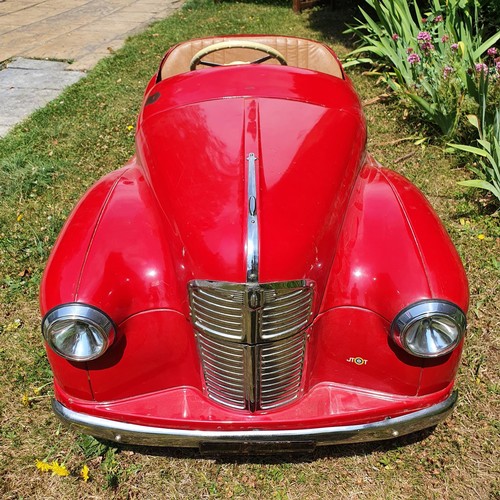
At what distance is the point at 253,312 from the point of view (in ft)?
5.86

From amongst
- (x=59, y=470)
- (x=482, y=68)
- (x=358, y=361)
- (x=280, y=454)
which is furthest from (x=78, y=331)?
(x=482, y=68)

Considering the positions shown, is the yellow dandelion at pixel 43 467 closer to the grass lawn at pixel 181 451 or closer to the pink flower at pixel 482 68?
the grass lawn at pixel 181 451

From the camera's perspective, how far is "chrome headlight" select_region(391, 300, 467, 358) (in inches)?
70.1

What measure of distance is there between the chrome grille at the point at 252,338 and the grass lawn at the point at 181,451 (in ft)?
1.88

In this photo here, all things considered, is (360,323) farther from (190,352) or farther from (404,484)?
(404,484)

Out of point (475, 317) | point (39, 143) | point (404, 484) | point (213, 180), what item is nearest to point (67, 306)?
point (213, 180)

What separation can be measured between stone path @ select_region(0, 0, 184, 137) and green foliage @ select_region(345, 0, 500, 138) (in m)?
3.97

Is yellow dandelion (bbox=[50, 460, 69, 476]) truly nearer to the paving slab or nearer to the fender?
the fender

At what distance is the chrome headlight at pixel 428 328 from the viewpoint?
178 centimetres

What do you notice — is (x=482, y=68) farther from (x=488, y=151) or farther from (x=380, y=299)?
(x=380, y=299)

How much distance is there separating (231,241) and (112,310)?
0.51 meters

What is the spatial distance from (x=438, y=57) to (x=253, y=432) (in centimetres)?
413

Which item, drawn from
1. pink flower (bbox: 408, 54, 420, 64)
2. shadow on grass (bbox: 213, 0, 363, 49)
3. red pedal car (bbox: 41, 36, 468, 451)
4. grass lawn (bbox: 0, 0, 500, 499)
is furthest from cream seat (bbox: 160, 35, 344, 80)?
shadow on grass (bbox: 213, 0, 363, 49)

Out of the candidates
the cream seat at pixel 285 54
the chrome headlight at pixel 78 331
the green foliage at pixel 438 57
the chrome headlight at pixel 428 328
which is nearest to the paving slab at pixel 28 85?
the cream seat at pixel 285 54
